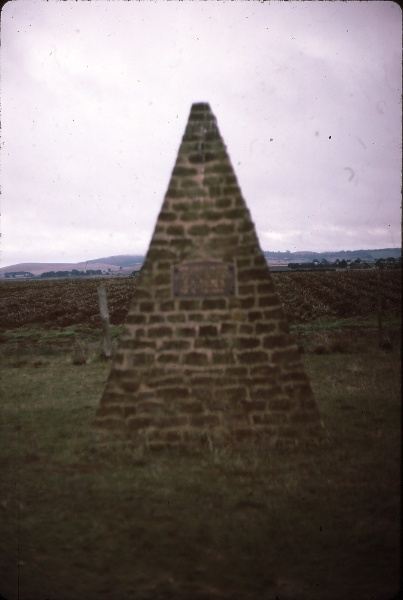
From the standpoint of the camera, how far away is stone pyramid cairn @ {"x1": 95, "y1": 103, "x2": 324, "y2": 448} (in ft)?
19.1

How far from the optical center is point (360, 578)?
11.4ft

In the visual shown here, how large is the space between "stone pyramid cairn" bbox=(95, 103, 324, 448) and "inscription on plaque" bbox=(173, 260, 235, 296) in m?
0.01

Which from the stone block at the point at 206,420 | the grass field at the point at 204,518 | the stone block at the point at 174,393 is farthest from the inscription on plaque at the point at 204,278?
the grass field at the point at 204,518

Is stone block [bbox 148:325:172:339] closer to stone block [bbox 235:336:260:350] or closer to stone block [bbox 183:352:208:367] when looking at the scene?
stone block [bbox 183:352:208:367]

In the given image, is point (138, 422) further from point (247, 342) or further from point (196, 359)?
point (247, 342)

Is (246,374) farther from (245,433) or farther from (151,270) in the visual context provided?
(151,270)

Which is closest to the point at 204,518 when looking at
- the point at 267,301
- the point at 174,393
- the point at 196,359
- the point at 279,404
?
the point at 174,393

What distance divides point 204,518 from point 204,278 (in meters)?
2.78

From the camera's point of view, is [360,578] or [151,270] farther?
[151,270]

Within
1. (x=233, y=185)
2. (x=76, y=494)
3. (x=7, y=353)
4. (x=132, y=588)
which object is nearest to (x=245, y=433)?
(x=76, y=494)

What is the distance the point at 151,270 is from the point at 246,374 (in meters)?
1.82

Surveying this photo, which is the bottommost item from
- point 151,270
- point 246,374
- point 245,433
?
point 245,433

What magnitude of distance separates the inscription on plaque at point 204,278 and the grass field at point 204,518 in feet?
6.64

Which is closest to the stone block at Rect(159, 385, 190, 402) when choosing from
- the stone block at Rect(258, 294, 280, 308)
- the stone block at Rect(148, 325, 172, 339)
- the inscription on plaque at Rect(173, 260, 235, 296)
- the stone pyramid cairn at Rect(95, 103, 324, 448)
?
the stone pyramid cairn at Rect(95, 103, 324, 448)
